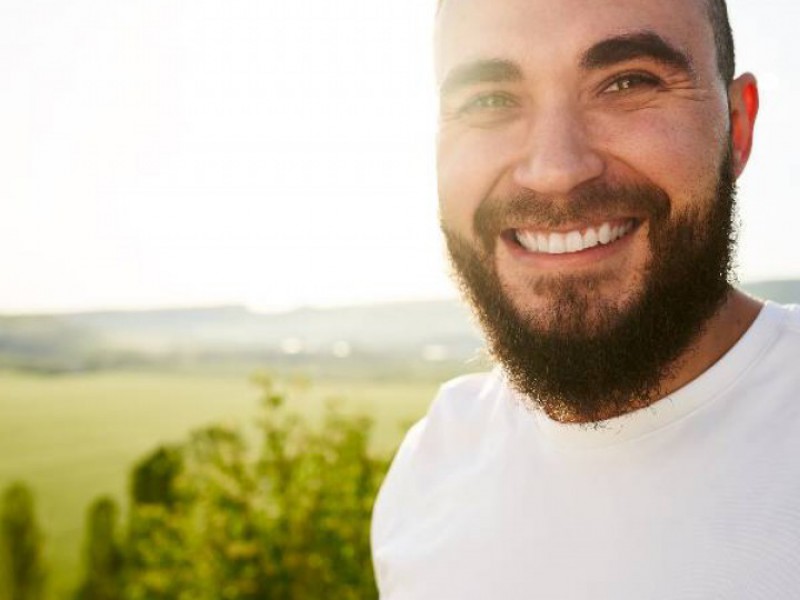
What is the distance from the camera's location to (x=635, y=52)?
5.94 ft

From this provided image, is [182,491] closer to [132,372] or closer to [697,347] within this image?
[697,347]

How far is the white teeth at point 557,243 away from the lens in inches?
71.9

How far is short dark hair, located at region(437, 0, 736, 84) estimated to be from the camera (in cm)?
191

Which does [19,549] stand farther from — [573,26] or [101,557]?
[573,26]

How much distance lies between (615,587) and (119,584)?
10.0m

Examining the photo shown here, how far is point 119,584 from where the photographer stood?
1025 centimetres

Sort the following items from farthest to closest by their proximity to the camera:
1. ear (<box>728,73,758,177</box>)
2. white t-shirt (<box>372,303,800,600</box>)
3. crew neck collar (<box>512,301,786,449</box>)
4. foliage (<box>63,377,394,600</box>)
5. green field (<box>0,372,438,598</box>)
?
green field (<box>0,372,438,598</box>) < foliage (<box>63,377,394,600</box>) < ear (<box>728,73,758,177</box>) < crew neck collar (<box>512,301,786,449</box>) < white t-shirt (<box>372,303,800,600</box>)

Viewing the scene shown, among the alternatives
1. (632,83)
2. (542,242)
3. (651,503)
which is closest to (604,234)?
(542,242)

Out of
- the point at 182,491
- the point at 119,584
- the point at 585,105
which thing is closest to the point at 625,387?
the point at 585,105

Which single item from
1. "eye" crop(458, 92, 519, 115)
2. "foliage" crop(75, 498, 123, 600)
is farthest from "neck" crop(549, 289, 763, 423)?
"foliage" crop(75, 498, 123, 600)

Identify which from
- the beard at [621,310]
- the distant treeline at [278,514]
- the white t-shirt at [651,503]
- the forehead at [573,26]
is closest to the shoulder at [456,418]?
the white t-shirt at [651,503]

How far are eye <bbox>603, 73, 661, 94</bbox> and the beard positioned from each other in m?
0.23

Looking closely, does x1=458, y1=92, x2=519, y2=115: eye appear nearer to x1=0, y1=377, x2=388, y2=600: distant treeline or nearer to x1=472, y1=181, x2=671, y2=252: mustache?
x1=472, y1=181, x2=671, y2=252: mustache

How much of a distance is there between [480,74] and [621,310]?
26.5 inches
